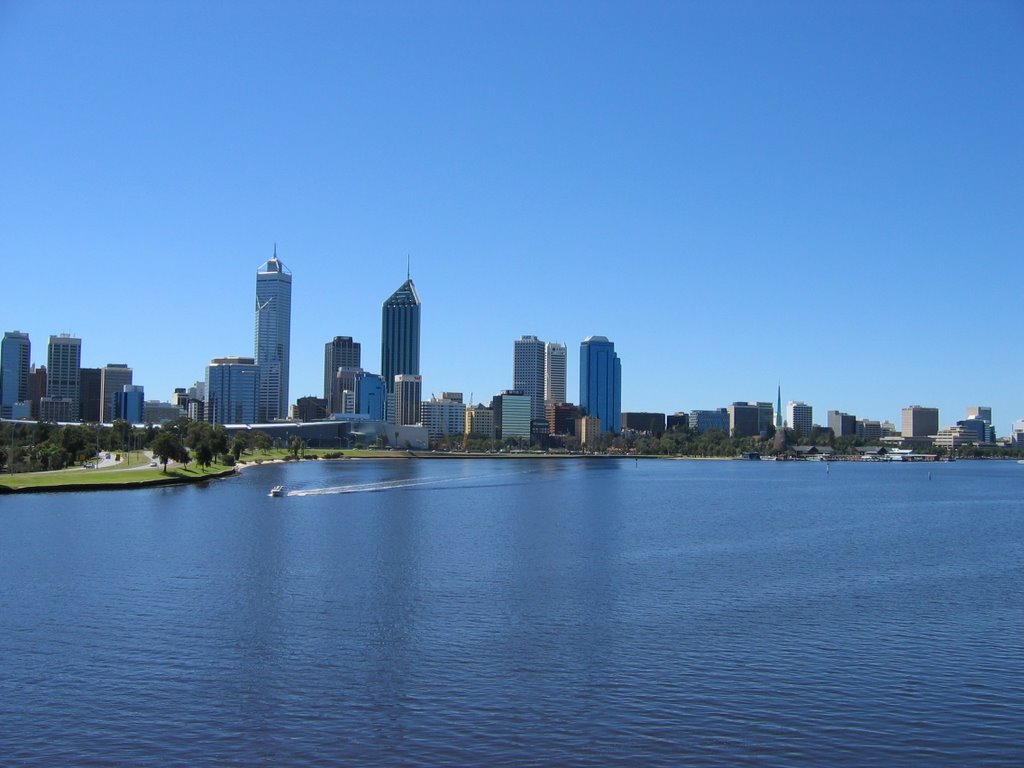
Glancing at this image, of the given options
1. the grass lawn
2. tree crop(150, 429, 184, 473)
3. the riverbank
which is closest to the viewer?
the riverbank

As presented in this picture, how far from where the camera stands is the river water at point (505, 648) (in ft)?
66.7

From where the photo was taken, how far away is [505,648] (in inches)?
1081

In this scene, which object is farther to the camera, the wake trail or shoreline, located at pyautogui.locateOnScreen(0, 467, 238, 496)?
the wake trail

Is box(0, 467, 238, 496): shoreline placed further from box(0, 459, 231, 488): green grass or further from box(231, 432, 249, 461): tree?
box(231, 432, 249, 461): tree

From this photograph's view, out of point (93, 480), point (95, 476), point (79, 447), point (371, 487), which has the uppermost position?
point (79, 447)

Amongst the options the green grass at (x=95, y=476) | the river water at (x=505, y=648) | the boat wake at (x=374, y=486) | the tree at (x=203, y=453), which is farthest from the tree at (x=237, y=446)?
the river water at (x=505, y=648)

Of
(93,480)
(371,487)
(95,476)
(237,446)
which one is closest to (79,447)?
(95,476)

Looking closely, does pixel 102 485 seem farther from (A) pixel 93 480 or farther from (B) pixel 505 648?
(B) pixel 505 648

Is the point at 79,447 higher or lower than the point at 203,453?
higher

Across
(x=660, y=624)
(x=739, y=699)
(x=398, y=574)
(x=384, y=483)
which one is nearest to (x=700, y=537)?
(x=398, y=574)

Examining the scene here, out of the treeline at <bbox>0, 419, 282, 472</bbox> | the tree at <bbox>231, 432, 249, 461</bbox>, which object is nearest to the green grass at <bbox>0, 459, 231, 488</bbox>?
the treeline at <bbox>0, 419, 282, 472</bbox>

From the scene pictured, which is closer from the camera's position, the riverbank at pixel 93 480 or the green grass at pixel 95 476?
the riverbank at pixel 93 480

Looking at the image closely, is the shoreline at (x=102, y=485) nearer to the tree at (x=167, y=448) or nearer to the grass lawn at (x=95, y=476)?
the grass lawn at (x=95, y=476)

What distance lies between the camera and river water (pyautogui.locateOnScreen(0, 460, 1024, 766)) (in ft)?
66.7
